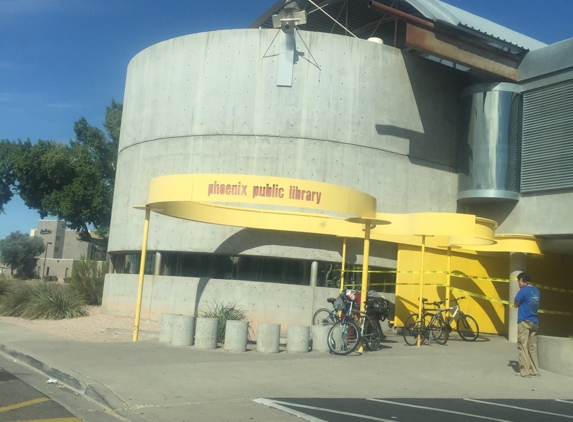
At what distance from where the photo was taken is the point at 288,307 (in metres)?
17.5

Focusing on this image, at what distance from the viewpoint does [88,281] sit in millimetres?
23953

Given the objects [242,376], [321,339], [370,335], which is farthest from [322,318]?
[242,376]

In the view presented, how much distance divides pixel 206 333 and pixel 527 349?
6.37m

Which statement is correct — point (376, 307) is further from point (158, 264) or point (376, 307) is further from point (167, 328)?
point (158, 264)

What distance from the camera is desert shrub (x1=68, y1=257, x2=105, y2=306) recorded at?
2383 cm

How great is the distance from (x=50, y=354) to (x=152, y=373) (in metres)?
2.81

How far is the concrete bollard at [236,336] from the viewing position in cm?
1303

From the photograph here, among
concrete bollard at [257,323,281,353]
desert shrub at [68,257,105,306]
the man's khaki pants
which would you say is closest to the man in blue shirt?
the man's khaki pants

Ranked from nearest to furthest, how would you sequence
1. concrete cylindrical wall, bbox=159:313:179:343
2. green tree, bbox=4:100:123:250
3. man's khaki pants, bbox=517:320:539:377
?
1. man's khaki pants, bbox=517:320:539:377
2. concrete cylindrical wall, bbox=159:313:179:343
3. green tree, bbox=4:100:123:250

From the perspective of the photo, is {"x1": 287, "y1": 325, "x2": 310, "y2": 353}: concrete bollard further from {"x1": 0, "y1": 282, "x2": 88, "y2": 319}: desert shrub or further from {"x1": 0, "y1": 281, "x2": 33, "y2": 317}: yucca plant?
{"x1": 0, "y1": 281, "x2": 33, "y2": 317}: yucca plant

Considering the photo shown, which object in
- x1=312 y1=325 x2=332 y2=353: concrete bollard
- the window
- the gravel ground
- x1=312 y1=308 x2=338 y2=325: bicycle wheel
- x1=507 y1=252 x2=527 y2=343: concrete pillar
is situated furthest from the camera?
x1=507 y1=252 x2=527 y2=343: concrete pillar

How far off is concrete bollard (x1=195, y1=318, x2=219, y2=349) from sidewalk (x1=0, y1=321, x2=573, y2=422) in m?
0.32

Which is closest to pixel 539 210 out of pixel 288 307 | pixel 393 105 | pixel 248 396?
pixel 393 105

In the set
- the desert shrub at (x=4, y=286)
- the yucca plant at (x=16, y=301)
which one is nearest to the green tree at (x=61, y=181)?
the desert shrub at (x=4, y=286)
